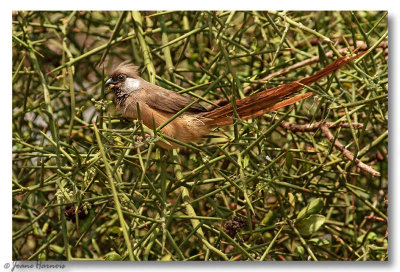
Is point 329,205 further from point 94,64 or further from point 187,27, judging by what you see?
point 94,64

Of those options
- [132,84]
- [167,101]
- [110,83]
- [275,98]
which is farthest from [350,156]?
[110,83]

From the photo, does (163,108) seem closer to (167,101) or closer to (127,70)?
(167,101)

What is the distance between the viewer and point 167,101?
81.5 inches

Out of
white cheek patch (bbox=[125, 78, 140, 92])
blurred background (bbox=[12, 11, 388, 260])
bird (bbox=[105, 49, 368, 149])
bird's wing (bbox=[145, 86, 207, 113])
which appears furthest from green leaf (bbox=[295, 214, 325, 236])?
white cheek patch (bbox=[125, 78, 140, 92])

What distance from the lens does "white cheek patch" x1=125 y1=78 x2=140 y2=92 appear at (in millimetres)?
2127

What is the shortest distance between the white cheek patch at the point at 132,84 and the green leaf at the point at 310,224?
84 centimetres

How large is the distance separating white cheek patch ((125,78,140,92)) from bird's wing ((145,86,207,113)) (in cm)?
8

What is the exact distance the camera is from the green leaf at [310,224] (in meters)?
1.94

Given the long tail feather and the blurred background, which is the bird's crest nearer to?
the blurred background

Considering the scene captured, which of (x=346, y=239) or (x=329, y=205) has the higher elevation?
(x=329, y=205)

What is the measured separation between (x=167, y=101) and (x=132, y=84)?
19 centimetres

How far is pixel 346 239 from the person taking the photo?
2.23 metres

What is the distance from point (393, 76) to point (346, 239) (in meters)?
0.71
